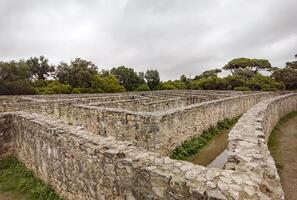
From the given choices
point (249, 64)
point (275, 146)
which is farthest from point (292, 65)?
point (275, 146)

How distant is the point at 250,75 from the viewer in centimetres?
4616

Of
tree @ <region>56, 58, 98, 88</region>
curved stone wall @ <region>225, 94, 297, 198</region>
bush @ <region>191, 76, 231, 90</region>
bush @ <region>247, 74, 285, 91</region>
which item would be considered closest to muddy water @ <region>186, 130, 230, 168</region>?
curved stone wall @ <region>225, 94, 297, 198</region>

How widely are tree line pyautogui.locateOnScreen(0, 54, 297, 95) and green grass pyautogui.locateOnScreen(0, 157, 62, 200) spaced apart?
86.6 ft

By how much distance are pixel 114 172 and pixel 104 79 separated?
34.3 metres

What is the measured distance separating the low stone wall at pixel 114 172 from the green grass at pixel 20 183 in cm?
18

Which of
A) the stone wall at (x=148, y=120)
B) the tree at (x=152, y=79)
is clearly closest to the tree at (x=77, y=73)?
the tree at (x=152, y=79)

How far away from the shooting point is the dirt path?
5867 millimetres

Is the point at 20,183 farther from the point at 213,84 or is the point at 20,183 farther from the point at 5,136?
the point at 213,84

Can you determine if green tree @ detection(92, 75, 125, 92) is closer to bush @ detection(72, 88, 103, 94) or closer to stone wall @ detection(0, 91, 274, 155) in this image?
bush @ detection(72, 88, 103, 94)

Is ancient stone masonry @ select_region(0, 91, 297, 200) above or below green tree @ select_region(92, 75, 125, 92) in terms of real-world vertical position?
below

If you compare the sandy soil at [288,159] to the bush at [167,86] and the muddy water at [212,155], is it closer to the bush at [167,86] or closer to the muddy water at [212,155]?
the muddy water at [212,155]

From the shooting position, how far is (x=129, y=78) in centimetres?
4559

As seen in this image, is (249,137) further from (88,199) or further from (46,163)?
(46,163)

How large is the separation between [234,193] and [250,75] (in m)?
47.2
